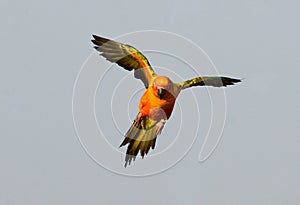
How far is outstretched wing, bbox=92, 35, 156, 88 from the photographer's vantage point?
2.06 metres

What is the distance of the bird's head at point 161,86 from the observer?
207 centimetres

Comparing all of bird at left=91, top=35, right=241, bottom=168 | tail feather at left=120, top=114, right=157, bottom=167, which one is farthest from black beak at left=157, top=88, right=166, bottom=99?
tail feather at left=120, top=114, right=157, bottom=167

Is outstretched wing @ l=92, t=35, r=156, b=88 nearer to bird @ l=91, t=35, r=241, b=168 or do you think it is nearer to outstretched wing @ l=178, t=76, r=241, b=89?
bird @ l=91, t=35, r=241, b=168

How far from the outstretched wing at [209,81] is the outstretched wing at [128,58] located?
14 cm

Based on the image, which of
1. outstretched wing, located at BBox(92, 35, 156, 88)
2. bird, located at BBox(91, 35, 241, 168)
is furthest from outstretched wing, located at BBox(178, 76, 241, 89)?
outstretched wing, located at BBox(92, 35, 156, 88)

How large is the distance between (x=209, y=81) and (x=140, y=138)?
1.22ft

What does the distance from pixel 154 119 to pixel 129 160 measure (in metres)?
0.20

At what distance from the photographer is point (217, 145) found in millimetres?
2123

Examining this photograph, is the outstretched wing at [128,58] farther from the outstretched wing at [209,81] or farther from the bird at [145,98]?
the outstretched wing at [209,81]

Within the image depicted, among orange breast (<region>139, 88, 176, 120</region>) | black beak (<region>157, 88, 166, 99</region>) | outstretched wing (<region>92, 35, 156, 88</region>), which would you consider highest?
outstretched wing (<region>92, 35, 156, 88</region>)

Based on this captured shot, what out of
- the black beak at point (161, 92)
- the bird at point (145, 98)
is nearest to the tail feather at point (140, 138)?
the bird at point (145, 98)

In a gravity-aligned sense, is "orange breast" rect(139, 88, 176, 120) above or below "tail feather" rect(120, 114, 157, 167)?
above

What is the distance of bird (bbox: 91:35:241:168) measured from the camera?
6.79ft

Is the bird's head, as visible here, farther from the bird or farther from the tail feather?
the tail feather
